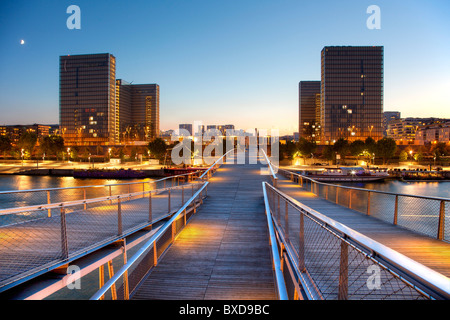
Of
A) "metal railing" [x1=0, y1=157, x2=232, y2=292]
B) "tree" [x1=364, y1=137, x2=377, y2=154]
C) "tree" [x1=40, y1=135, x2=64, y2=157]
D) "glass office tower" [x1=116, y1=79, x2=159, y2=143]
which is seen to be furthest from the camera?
"glass office tower" [x1=116, y1=79, x2=159, y2=143]

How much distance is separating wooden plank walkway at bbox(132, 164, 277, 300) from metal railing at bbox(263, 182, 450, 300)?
26.3 inches

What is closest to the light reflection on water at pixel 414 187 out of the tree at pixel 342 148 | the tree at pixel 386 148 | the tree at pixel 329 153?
the tree at pixel 386 148

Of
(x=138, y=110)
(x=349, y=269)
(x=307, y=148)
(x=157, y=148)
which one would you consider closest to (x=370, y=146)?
(x=307, y=148)

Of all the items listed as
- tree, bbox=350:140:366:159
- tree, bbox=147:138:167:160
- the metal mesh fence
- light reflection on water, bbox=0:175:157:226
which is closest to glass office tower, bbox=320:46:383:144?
tree, bbox=350:140:366:159

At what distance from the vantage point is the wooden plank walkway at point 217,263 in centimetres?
449

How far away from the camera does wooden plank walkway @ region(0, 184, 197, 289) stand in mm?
4089

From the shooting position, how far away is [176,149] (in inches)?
2913

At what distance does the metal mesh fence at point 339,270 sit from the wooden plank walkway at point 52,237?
364cm

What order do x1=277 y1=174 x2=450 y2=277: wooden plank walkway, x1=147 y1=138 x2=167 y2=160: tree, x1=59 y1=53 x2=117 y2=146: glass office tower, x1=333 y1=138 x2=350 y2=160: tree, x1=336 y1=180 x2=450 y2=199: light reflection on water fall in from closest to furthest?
x1=277 y1=174 x2=450 y2=277: wooden plank walkway → x1=336 y1=180 x2=450 y2=199: light reflection on water → x1=333 y1=138 x2=350 y2=160: tree → x1=147 y1=138 x2=167 y2=160: tree → x1=59 y1=53 x2=117 y2=146: glass office tower

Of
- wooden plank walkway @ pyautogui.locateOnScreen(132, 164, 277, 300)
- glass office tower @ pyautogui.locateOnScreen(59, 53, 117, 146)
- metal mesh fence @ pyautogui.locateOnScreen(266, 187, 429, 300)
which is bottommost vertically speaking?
wooden plank walkway @ pyautogui.locateOnScreen(132, 164, 277, 300)

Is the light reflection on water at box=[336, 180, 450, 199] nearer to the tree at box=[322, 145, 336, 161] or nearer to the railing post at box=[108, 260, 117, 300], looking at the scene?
the tree at box=[322, 145, 336, 161]

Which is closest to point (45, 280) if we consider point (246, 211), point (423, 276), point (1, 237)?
point (1, 237)
